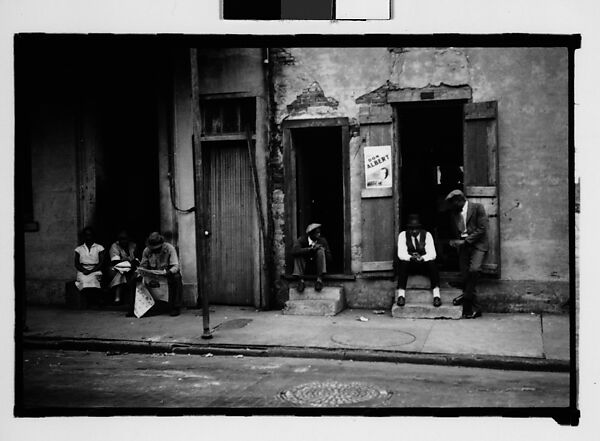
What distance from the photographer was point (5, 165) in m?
5.36

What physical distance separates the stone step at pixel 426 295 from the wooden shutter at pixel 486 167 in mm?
548

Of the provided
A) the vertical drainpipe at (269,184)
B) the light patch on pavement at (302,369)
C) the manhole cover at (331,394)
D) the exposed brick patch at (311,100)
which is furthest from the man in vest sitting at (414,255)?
the manhole cover at (331,394)

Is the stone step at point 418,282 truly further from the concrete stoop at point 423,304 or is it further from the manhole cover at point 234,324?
the manhole cover at point 234,324

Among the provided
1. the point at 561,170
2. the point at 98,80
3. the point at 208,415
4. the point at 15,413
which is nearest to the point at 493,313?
the point at 561,170

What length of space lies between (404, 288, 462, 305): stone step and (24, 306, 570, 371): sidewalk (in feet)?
1.44

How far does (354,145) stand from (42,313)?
5.47 m

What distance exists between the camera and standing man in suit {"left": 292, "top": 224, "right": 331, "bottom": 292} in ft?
32.5

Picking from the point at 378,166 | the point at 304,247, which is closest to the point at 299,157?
the point at 378,166

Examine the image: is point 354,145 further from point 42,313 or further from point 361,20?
point 42,313

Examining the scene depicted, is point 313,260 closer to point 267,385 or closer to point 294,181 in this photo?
point 294,181

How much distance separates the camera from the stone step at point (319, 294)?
9.83 metres

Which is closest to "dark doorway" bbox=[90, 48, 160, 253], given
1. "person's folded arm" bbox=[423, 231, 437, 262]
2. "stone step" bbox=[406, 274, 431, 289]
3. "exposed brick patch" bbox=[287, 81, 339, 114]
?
"exposed brick patch" bbox=[287, 81, 339, 114]

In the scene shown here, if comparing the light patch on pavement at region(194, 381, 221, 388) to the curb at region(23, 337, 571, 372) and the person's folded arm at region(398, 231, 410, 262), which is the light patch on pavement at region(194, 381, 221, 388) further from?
the person's folded arm at region(398, 231, 410, 262)

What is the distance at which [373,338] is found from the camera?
26.6ft
